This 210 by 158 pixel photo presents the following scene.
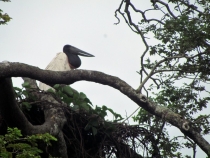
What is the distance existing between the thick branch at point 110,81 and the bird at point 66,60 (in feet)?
9.60

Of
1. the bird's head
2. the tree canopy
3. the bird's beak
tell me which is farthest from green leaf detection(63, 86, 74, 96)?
the bird's beak

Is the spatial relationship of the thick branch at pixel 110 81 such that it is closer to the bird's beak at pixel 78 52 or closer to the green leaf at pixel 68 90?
the green leaf at pixel 68 90

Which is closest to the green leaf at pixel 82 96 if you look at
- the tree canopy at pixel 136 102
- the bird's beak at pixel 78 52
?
the tree canopy at pixel 136 102

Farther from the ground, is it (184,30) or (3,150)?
(184,30)

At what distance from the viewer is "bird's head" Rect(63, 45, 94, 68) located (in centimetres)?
877

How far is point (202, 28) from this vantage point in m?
5.88

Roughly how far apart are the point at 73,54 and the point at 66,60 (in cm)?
74

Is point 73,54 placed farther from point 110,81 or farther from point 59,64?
point 110,81

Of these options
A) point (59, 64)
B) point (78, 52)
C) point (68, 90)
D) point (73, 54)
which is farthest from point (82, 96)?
point (78, 52)

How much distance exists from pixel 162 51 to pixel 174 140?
1204 mm

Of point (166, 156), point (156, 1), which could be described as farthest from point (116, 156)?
point (156, 1)

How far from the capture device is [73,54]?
29.9 ft

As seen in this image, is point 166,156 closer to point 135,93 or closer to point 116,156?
point 116,156

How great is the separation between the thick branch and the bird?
9.60 ft
